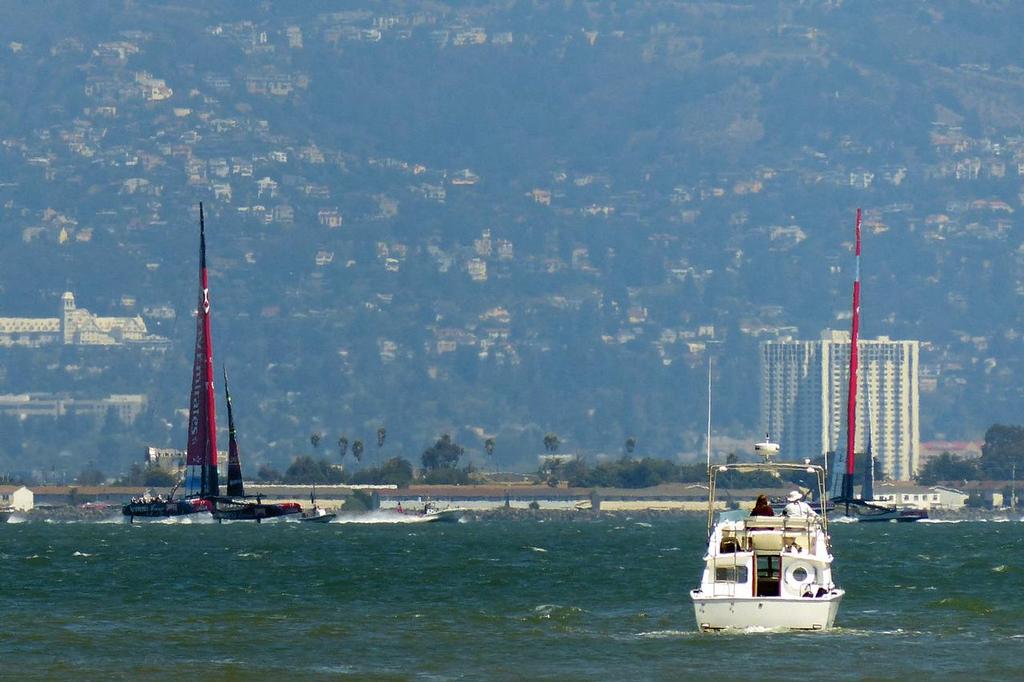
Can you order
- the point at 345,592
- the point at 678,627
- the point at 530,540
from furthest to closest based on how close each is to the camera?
the point at 530,540 < the point at 345,592 < the point at 678,627

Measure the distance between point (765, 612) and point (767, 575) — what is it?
1026mm

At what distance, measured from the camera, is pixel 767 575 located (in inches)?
2726

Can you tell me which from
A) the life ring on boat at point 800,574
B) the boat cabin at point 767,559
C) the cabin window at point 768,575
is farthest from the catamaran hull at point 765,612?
the cabin window at point 768,575

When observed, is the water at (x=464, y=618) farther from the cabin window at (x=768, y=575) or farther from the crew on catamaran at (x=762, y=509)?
the crew on catamaran at (x=762, y=509)

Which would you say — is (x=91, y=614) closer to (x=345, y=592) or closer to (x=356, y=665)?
(x=345, y=592)

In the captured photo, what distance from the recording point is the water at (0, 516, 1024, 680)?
6706 cm

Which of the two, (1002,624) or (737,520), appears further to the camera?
(1002,624)

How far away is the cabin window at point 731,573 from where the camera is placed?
6906 cm

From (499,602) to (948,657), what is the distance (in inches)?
1067

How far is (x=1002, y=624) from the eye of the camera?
8138 centimetres

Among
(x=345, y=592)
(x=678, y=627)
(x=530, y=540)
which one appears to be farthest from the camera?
(x=530, y=540)

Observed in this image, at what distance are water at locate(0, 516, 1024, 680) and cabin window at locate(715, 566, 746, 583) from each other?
60.5 inches

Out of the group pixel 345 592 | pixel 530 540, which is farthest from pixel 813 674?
pixel 530 540

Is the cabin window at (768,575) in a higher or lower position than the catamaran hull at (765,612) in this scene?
higher
